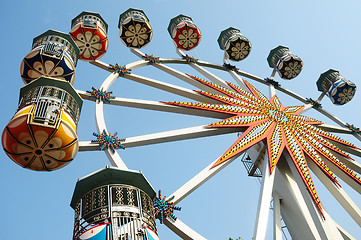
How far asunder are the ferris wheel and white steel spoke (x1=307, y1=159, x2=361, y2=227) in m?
0.03

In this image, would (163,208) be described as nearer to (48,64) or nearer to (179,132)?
(179,132)

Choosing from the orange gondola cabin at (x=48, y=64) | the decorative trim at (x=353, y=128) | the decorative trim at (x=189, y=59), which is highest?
the decorative trim at (x=189, y=59)

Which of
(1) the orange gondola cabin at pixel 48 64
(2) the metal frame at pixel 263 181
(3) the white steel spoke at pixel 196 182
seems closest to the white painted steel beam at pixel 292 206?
(2) the metal frame at pixel 263 181

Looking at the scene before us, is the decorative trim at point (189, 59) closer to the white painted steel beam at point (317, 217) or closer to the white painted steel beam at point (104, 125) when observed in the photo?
the white painted steel beam at point (104, 125)

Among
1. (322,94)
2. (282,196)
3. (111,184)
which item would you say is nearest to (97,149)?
(111,184)

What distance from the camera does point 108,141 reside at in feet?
25.8

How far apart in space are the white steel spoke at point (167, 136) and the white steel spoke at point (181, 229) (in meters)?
2.24

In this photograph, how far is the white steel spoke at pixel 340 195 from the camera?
27.9 ft

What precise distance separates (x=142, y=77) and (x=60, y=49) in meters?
3.55

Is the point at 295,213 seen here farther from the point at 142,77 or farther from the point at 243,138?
the point at 142,77

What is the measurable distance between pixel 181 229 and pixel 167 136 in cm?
260

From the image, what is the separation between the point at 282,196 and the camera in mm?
9125

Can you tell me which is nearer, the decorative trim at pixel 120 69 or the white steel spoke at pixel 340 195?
the white steel spoke at pixel 340 195

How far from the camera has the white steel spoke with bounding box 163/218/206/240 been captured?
659cm
